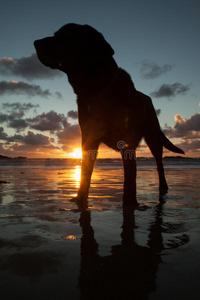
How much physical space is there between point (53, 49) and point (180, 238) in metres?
2.32

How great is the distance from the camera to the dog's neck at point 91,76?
262 centimetres

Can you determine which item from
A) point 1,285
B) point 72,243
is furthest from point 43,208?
point 1,285

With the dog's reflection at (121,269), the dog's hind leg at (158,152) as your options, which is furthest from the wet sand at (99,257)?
the dog's hind leg at (158,152)

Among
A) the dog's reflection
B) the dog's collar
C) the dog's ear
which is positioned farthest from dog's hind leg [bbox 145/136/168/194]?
the dog's reflection

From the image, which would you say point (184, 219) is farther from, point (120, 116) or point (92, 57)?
point (92, 57)

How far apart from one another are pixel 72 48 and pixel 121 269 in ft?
7.78

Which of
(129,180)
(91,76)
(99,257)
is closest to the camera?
(99,257)

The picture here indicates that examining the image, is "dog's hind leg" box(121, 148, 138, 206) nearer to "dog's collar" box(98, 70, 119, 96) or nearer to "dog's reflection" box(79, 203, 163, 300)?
"dog's collar" box(98, 70, 119, 96)

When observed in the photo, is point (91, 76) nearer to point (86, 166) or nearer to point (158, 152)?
point (86, 166)

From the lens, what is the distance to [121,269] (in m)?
1.10

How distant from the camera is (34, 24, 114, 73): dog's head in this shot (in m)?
2.62

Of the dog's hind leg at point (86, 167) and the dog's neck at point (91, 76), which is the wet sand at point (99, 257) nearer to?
the dog's hind leg at point (86, 167)

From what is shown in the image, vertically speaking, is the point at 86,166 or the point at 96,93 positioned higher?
the point at 96,93

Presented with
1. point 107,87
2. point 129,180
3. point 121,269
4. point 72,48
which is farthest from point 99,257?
point 72,48
